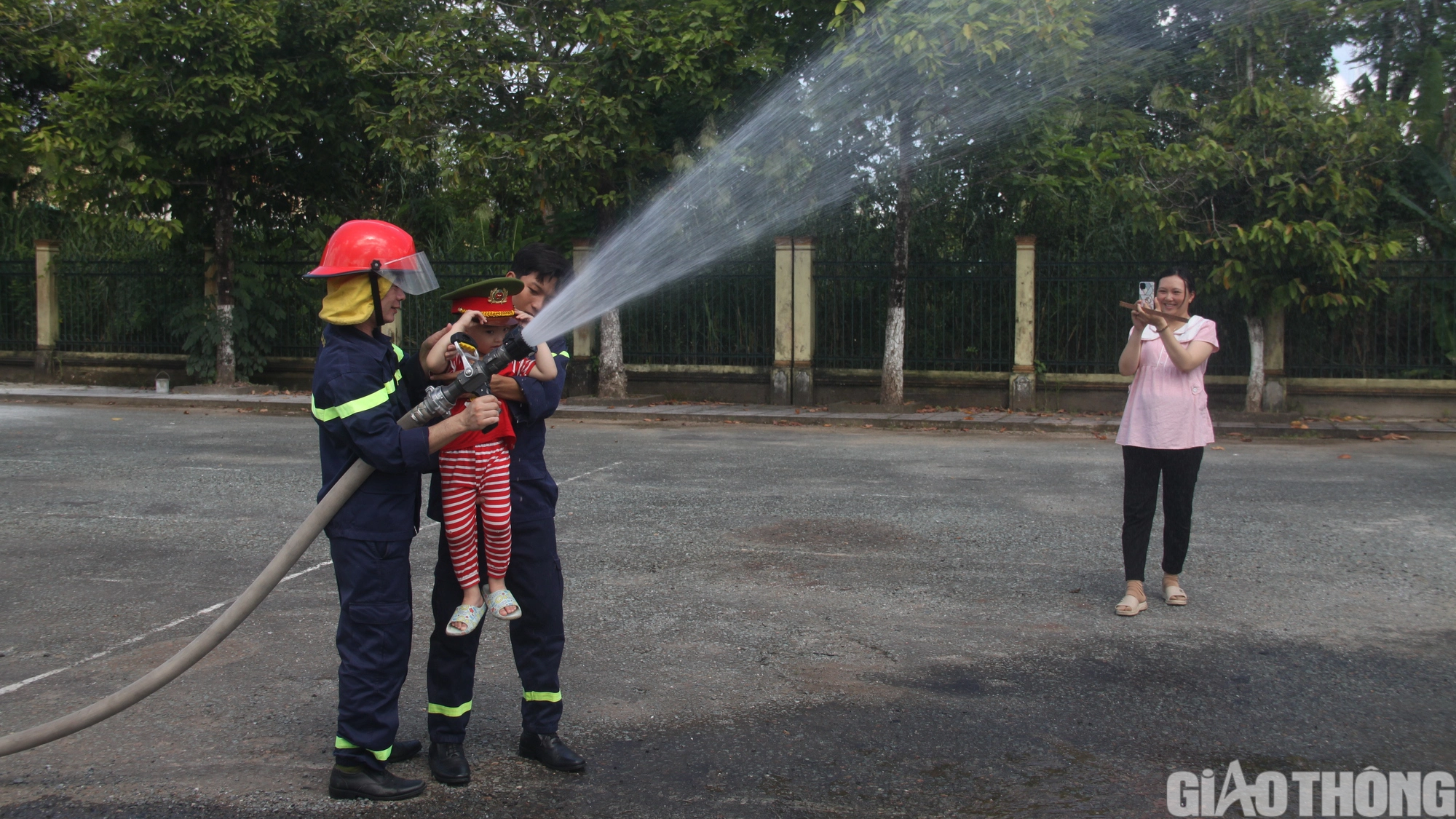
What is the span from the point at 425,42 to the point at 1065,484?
10387mm

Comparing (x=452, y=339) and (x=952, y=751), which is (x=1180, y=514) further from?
(x=452, y=339)

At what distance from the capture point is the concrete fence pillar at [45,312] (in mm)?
19594

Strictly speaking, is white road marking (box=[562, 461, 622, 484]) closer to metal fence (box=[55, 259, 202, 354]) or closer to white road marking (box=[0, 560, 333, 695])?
white road marking (box=[0, 560, 333, 695])

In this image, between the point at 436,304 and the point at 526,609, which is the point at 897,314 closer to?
the point at 436,304

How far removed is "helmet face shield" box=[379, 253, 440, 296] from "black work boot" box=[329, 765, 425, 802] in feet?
4.83

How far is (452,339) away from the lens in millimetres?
3525

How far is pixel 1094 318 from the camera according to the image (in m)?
16.3

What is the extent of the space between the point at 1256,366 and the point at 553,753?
1364 cm

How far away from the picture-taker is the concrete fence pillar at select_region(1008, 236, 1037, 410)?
15961 mm

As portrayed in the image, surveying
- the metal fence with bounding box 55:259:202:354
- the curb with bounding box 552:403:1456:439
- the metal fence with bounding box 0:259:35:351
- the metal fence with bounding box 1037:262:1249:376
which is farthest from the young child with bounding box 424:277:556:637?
the metal fence with bounding box 0:259:35:351

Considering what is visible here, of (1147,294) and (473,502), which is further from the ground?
(1147,294)

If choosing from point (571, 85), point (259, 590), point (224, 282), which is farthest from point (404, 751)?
point (224, 282)

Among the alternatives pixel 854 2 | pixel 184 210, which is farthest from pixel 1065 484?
pixel 184 210

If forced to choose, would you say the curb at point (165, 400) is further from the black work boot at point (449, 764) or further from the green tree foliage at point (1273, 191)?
the black work boot at point (449, 764)
